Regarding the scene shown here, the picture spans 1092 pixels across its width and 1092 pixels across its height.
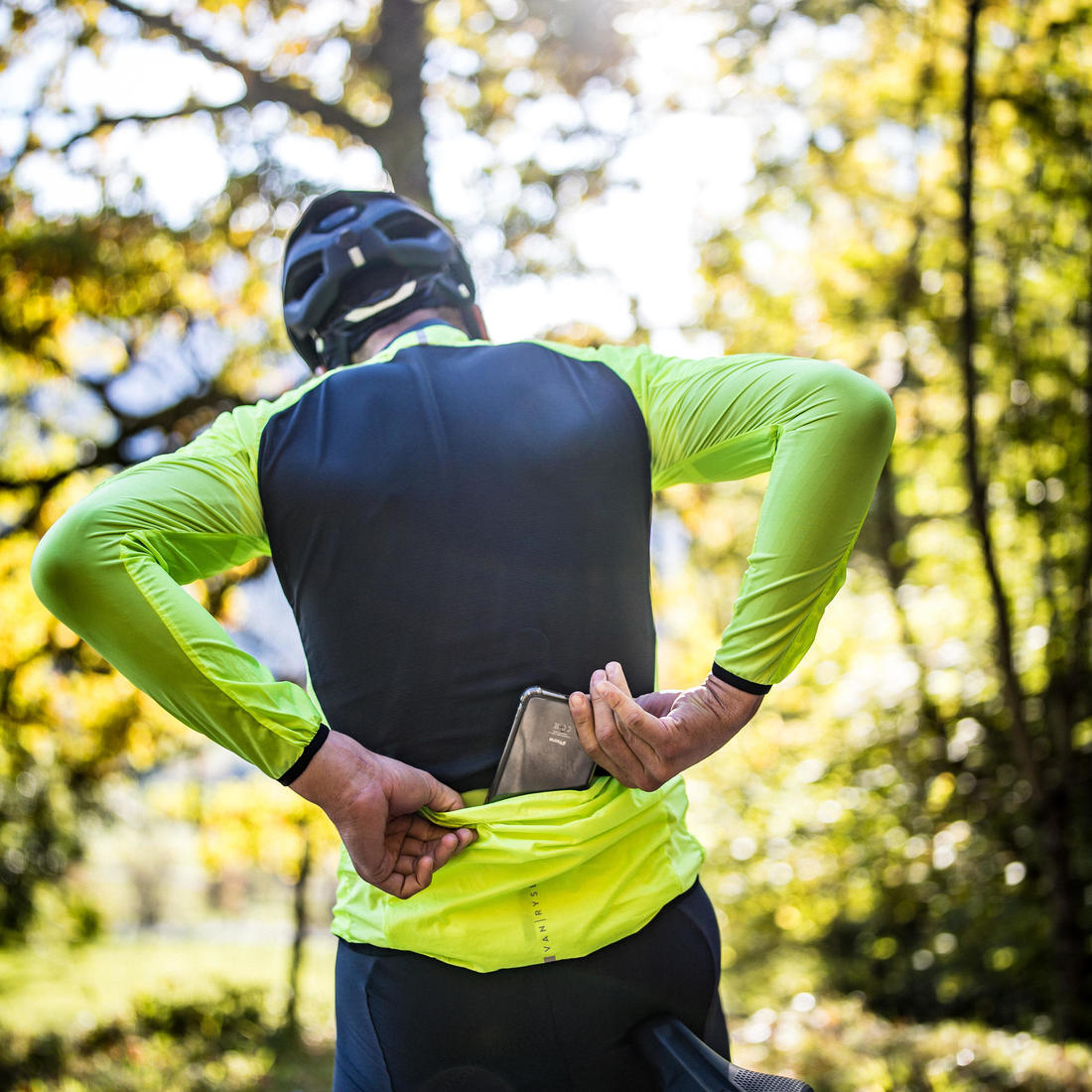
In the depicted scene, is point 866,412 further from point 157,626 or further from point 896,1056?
point 896,1056

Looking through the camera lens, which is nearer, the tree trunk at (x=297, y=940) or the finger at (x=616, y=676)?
the finger at (x=616, y=676)

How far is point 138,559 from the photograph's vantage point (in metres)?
1.23

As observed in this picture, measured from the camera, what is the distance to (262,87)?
4.82 meters

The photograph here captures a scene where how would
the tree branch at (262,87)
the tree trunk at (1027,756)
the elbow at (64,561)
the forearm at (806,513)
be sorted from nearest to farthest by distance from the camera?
the elbow at (64,561) < the forearm at (806,513) < the tree branch at (262,87) < the tree trunk at (1027,756)

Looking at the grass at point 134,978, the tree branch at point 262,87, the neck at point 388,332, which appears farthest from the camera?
the grass at point 134,978

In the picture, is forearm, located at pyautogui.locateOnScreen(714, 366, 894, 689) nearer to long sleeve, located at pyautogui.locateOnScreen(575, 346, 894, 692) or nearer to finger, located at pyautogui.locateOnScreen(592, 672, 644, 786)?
long sleeve, located at pyautogui.locateOnScreen(575, 346, 894, 692)

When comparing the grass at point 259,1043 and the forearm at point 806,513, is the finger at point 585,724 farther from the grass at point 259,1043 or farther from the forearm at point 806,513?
the grass at point 259,1043

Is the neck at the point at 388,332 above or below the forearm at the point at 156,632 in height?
above

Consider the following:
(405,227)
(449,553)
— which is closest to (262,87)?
(405,227)

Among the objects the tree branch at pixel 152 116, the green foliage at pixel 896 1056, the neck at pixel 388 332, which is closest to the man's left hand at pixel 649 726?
the neck at pixel 388 332

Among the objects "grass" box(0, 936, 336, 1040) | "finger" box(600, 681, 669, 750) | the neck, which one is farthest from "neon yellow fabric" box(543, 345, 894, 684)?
"grass" box(0, 936, 336, 1040)

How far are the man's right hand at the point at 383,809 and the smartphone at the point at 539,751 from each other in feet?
0.27

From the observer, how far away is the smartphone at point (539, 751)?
4.40 feet

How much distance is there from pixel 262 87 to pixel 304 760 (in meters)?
4.55
